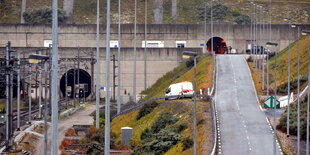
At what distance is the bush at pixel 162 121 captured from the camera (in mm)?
58719

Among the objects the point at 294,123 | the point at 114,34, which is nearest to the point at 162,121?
the point at 294,123

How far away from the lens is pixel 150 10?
132125 mm

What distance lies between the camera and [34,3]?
450 ft

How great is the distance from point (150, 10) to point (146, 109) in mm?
64209

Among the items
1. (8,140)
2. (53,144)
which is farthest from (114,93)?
(53,144)

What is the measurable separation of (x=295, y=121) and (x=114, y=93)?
146 ft

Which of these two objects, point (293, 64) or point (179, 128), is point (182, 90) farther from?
point (179, 128)

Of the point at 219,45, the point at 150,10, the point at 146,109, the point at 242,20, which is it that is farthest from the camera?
the point at 150,10

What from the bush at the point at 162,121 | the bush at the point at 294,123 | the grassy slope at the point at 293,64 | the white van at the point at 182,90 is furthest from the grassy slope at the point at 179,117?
the grassy slope at the point at 293,64

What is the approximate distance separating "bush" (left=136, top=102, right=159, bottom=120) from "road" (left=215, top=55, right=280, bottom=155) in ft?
17.5

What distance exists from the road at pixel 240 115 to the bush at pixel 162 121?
3444 millimetres

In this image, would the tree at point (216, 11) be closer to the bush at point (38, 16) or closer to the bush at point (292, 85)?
the bush at point (38, 16)

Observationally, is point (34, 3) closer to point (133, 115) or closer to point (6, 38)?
point (6, 38)

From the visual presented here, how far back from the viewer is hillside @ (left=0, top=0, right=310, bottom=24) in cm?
12938
